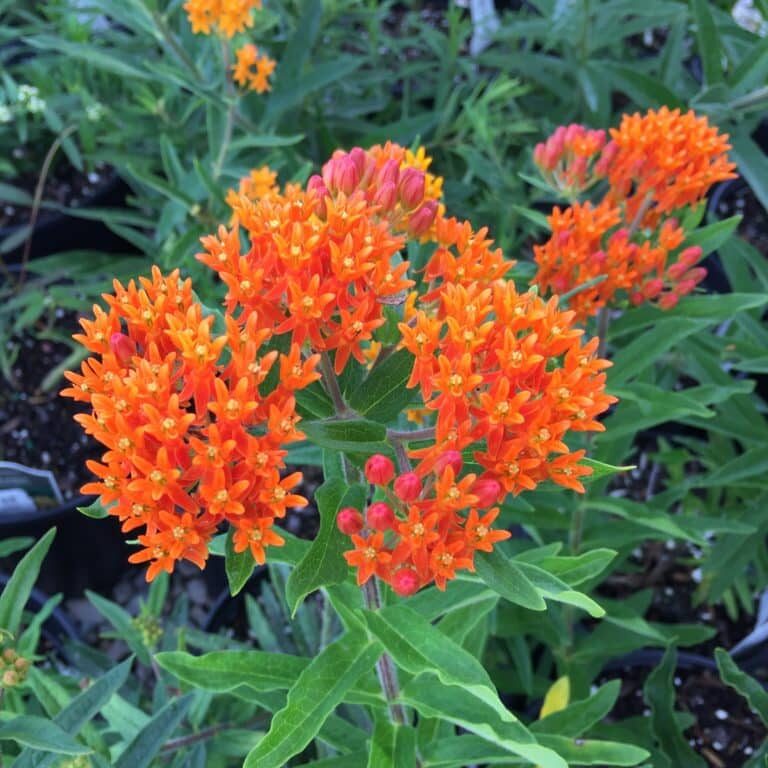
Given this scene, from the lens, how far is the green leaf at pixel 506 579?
3.71 feet

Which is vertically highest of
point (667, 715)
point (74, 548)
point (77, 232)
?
point (77, 232)

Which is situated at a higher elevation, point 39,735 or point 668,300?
point 668,300

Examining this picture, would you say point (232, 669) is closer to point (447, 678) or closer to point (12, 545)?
point (447, 678)

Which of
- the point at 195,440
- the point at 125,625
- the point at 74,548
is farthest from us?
the point at 74,548

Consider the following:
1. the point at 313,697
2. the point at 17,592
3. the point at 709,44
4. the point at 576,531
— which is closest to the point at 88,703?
the point at 17,592

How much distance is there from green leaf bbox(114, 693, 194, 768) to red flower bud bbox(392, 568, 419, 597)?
592 mm

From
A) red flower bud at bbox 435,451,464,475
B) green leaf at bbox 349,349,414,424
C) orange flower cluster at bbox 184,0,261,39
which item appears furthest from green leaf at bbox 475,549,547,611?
orange flower cluster at bbox 184,0,261,39

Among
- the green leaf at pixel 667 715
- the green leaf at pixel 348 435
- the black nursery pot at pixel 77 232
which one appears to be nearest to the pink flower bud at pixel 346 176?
→ the green leaf at pixel 348 435

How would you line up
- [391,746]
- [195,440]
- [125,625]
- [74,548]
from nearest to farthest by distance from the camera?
1. [195,440]
2. [391,746]
3. [125,625]
4. [74,548]

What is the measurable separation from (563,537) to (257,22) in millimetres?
1714

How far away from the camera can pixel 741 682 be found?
1.64 metres

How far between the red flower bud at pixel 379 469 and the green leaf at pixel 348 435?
0.03 metres

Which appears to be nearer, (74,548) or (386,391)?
(386,391)

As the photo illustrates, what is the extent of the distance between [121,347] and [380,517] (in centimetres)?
42
